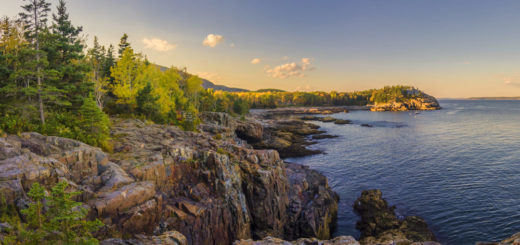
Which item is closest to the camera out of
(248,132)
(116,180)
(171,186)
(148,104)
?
(116,180)

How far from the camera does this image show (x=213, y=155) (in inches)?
904

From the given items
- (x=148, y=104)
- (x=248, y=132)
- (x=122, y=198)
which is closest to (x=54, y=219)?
(x=122, y=198)

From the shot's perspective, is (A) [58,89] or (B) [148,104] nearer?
(A) [58,89]

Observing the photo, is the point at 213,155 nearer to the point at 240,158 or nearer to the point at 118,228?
the point at 240,158

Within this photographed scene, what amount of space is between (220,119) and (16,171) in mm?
47888

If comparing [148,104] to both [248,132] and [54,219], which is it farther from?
[248,132]

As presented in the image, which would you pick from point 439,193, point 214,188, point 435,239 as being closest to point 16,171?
point 214,188

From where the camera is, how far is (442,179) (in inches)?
1442

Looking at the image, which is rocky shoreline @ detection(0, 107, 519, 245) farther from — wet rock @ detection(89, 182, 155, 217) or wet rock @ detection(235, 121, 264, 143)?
wet rock @ detection(235, 121, 264, 143)

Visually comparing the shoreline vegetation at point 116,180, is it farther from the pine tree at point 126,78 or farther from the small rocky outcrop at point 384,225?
the pine tree at point 126,78

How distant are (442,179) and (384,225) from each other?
790 inches

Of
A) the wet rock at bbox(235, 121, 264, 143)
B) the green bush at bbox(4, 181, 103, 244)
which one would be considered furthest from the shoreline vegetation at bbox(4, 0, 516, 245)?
the wet rock at bbox(235, 121, 264, 143)

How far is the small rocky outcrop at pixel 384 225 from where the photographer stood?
21844mm

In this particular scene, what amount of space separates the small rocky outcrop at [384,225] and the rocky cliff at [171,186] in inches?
141
